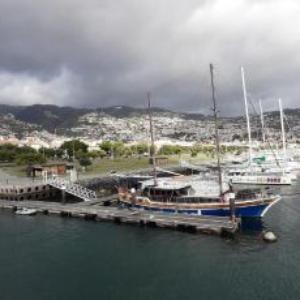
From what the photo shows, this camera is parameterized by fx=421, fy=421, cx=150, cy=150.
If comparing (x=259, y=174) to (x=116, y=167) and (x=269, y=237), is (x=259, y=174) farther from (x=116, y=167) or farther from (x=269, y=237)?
(x=269, y=237)

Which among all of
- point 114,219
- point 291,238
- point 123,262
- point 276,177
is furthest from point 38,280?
point 276,177

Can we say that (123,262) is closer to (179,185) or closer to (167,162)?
(179,185)

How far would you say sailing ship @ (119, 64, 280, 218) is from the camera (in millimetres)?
52344

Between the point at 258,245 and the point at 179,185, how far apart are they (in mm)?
18374

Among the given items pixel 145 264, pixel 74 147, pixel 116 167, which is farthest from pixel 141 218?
pixel 74 147

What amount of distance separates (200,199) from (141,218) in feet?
26.7

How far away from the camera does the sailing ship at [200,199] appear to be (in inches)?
2061

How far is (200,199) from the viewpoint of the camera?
5516 cm

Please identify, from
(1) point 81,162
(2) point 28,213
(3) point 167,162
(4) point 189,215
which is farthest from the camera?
(3) point 167,162

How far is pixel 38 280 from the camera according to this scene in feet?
121

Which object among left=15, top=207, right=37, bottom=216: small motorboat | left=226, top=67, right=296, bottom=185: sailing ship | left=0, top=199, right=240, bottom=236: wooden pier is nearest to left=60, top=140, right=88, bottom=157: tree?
left=226, top=67, right=296, bottom=185: sailing ship

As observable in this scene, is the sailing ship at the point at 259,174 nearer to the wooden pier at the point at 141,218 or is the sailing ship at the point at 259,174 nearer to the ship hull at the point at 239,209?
the ship hull at the point at 239,209

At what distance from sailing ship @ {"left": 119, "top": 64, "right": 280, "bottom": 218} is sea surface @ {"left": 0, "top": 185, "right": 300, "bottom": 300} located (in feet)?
9.98

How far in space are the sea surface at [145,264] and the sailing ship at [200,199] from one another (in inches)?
120
